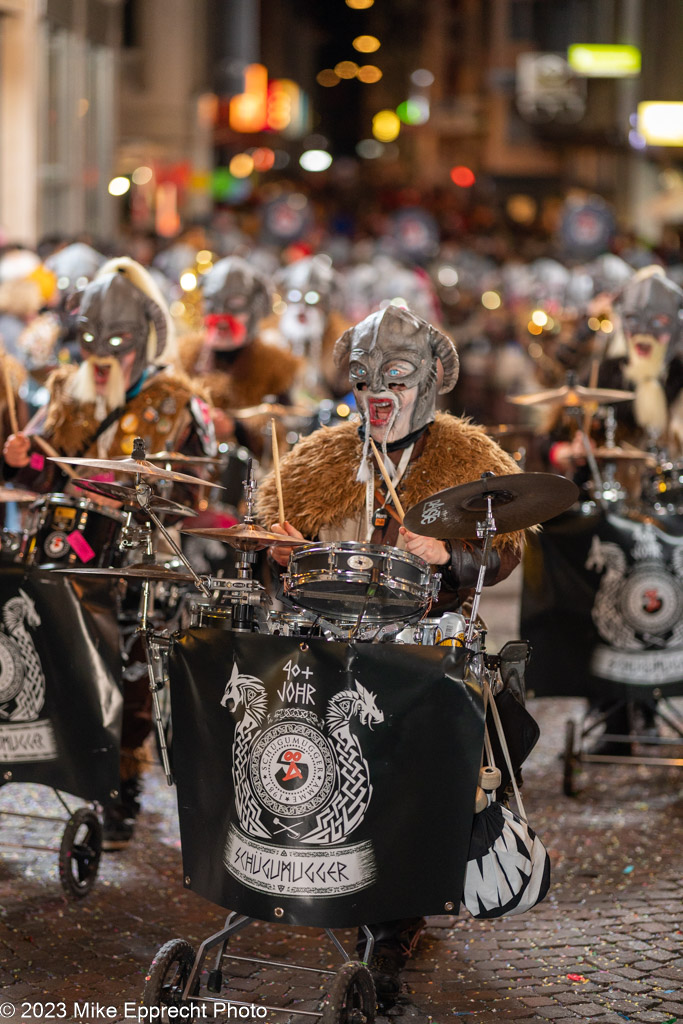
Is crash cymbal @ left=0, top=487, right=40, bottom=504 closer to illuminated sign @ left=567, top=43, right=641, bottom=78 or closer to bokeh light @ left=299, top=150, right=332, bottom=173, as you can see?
illuminated sign @ left=567, top=43, right=641, bottom=78

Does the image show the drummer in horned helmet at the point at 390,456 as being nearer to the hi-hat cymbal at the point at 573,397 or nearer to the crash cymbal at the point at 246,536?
the crash cymbal at the point at 246,536

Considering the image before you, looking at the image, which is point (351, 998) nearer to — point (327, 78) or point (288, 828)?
point (288, 828)

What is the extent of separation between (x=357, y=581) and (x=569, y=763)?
2.81 meters

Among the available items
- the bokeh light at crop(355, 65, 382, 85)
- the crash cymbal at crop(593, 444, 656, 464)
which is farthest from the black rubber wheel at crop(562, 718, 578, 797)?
the bokeh light at crop(355, 65, 382, 85)

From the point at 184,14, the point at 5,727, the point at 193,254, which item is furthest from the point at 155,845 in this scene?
the point at 184,14

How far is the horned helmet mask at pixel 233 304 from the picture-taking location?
8.73 metres

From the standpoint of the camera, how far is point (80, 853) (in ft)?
16.8

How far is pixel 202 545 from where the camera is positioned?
24.3 feet

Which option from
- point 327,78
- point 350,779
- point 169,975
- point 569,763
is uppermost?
point 327,78

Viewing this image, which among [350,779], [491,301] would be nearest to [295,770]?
[350,779]

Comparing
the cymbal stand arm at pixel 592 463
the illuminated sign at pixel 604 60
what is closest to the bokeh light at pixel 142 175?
the illuminated sign at pixel 604 60

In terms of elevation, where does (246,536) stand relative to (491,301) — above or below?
above

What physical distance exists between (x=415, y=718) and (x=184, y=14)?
27429 mm

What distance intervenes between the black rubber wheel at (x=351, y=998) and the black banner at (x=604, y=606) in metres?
2.60
